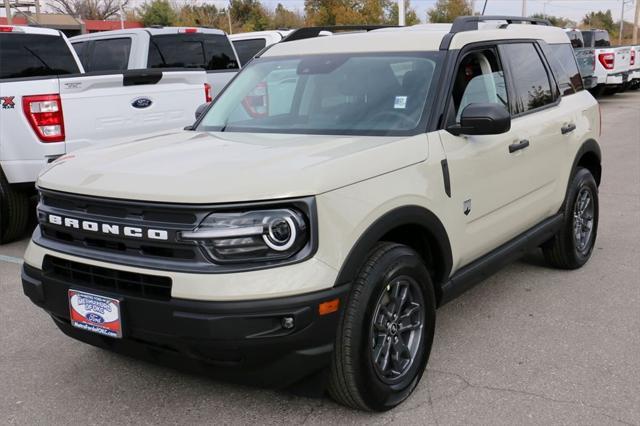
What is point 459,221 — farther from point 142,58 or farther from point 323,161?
point 142,58

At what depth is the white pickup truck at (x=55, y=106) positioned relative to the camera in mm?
5852

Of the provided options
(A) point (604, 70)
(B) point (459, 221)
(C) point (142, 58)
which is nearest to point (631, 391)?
(B) point (459, 221)

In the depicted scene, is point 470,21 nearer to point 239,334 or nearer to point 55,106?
point 239,334

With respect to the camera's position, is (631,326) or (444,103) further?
(631,326)

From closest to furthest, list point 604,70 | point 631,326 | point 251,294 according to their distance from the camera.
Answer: point 251,294
point 631,326
point 604,70

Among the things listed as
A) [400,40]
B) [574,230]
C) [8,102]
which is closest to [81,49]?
[8,102]

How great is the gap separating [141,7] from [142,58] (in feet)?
193

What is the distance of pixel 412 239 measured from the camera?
11.8 feet

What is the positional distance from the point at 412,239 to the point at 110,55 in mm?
7133

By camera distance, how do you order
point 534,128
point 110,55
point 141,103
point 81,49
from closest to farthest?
1. point 534,128
2. point 141,103
3. point 110,55
4. point 81,49

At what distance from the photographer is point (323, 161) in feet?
9.86

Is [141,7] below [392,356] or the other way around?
the other way around

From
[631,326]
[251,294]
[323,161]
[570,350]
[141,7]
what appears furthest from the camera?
[141,7]

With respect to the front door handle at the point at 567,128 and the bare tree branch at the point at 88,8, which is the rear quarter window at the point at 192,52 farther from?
the bare tree branch at the point at 88,8
